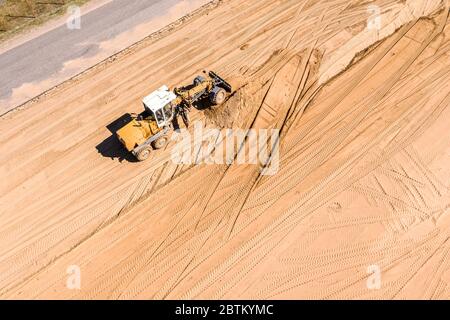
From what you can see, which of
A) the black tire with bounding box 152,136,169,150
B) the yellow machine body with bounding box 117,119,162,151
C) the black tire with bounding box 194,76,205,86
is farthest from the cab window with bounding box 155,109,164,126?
the black tire with bounding box 194,76,205,86

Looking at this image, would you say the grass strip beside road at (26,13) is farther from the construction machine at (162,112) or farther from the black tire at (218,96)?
the black tire at (218,96)

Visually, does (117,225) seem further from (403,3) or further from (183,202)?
(403,3)

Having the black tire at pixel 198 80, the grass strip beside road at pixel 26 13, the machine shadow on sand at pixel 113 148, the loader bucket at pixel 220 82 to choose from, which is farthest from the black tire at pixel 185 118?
the grass strip beside road at pixel 26 13

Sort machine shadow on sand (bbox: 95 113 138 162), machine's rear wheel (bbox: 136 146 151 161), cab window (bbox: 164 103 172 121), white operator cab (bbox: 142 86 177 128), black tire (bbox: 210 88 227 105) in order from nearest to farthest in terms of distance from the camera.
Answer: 1. white operator cab (bbox: 142 86 177 128)
2. cab window (bbox: 164 103 172 121)
3. machine's rear wheel (bbox: 136 146 151 161)
4. machine shadow on sand (bbox: 95 113 138 162)
5. black tire (bbox: 210 88 227 105)

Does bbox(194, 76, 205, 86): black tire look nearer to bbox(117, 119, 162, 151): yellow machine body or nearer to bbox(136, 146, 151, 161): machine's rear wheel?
bbox(117, 119, 162, 151): yellow machine body

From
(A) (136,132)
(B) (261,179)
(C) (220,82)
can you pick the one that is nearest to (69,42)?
(A) (136,132)
